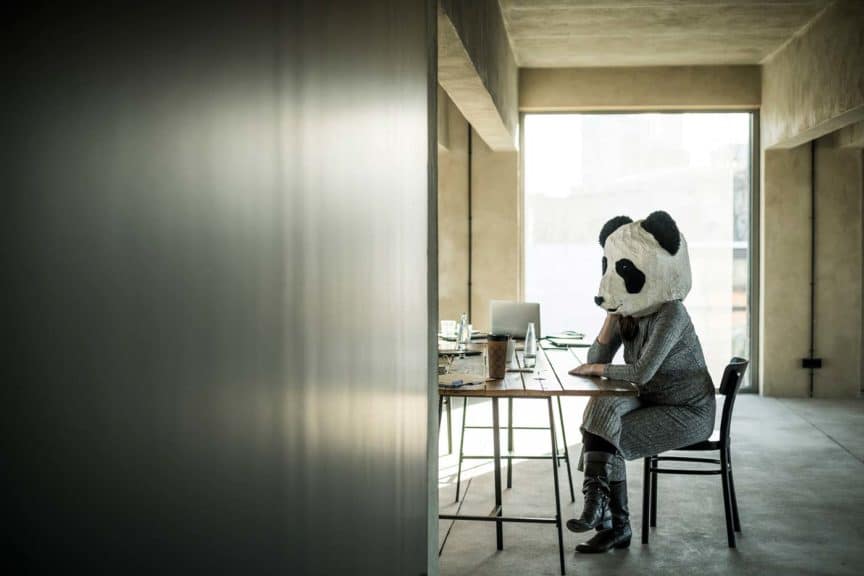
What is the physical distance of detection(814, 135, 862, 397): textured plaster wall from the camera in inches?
329

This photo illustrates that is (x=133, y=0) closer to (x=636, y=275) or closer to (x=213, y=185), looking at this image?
(x=213, y=185)

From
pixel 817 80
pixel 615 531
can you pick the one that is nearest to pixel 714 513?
pixel 615 531

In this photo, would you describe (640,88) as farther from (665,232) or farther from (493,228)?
(665,232)

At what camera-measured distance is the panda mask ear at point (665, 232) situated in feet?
14.4

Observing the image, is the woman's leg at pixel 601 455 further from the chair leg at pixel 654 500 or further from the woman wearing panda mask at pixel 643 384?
the chair leg at pixel 654 500

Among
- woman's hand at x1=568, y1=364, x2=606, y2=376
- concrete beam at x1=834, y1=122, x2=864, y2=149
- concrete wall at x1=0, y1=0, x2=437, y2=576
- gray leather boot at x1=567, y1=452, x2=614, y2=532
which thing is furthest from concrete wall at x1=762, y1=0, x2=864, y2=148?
concrete wall at x1=0, y1=0, x2=437, y2=576

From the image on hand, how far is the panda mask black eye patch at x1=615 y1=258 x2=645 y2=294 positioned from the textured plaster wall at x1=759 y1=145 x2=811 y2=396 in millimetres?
4611

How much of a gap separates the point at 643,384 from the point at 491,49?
279cm

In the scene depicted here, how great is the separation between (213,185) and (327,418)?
605mm

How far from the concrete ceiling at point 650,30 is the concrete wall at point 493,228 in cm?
102

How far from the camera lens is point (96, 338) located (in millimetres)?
694

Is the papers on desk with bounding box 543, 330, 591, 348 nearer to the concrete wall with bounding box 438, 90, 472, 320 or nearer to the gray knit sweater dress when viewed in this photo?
the gray knit sweater dress

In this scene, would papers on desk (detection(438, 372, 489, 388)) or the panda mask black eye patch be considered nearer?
papers on desk (detection(438, 372, 489, 388))

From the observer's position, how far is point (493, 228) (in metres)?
8.67
